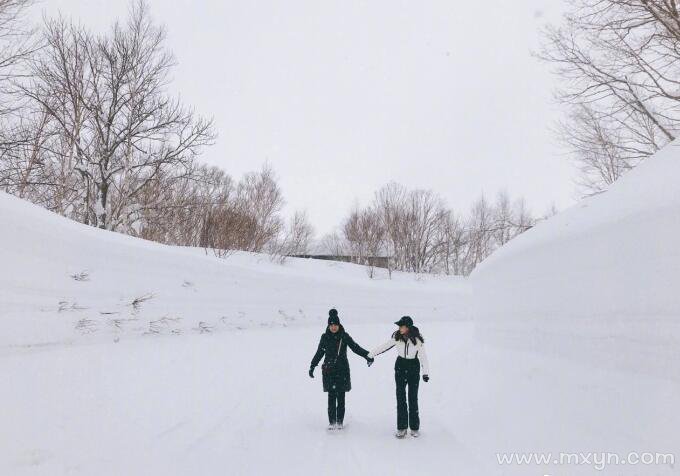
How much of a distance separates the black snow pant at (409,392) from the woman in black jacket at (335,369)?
0.54 m

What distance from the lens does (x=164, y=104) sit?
58.3ft

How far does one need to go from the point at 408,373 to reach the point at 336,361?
1033 mm

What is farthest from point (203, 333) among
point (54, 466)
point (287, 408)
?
point (54, 466)

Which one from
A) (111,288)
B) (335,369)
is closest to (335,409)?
(335,369)

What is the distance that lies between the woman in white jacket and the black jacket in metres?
0.56

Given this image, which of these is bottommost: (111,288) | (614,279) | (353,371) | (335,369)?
(353,371)

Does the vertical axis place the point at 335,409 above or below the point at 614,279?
below

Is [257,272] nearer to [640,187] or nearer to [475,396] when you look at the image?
[475,396]

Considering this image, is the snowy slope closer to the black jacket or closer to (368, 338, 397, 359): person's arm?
the black jacket

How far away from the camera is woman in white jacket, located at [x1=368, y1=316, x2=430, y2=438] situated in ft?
17.1

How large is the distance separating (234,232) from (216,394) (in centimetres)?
1471

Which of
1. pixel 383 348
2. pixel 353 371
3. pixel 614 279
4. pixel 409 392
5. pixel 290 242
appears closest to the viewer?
pixel 614 279

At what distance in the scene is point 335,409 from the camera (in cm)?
544

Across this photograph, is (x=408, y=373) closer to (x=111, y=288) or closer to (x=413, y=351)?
(x=413, y=351)
